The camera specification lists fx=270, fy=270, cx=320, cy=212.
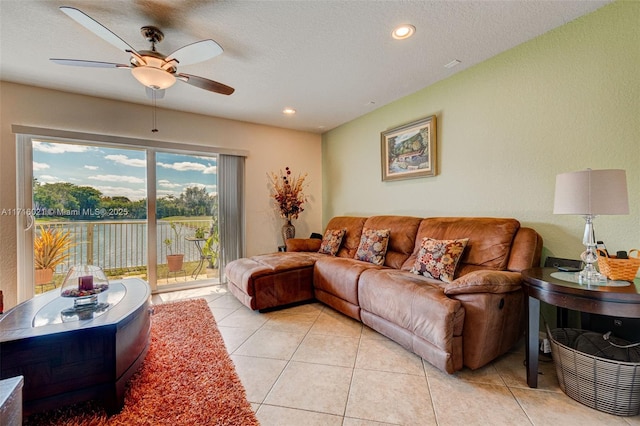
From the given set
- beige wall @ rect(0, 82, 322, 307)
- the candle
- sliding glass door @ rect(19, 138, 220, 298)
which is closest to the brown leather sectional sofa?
sliding glass door @ rect(19, 138, 220, 298)

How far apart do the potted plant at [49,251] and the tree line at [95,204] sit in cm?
20

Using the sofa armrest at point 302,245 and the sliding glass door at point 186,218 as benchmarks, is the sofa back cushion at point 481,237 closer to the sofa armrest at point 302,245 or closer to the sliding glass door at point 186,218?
the sofa armrest at point 302,245

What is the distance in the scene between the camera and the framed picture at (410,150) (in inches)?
122

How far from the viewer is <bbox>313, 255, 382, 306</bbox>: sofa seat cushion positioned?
2.65 meters

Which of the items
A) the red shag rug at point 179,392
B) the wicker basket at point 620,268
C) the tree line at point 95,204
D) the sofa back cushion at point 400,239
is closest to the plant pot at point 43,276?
the tree line at point 95,204

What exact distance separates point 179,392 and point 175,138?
321 centimetres

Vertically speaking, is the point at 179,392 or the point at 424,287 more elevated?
the point at 424,287

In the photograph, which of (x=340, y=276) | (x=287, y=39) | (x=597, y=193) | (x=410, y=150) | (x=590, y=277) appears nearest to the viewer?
(x=597, y=193)

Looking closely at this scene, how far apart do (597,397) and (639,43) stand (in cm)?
223

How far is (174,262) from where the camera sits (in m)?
3.91

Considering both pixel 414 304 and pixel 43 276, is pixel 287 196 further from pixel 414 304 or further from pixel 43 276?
pixel 43 276

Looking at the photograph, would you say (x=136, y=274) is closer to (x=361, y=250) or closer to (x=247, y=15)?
(x=361, y=250)

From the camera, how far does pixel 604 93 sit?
1922 millimetres

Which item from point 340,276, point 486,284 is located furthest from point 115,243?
point 486,284
